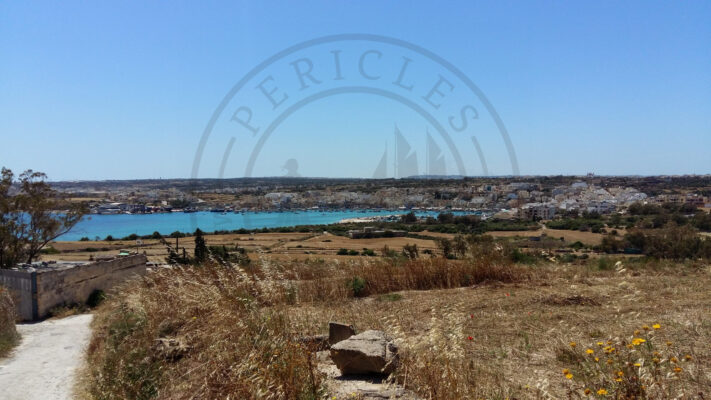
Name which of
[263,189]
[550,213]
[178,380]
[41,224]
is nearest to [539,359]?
[178,380]

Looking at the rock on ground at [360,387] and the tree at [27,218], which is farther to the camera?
the tree at [27,218]

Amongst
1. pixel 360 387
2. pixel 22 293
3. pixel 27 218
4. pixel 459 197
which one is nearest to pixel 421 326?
pixel 360 387

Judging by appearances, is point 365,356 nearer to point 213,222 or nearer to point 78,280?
point 78,280

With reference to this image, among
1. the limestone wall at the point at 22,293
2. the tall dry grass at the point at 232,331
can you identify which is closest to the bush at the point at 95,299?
the limestone wall at the point at 22,293

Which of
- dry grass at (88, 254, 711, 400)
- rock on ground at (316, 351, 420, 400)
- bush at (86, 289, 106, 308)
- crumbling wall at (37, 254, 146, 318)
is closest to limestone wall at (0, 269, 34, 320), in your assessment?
crumbling wall at (37, 254, 146, 318)

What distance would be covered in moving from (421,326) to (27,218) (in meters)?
21.2

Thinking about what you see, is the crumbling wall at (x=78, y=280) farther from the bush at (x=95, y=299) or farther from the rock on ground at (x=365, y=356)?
the rock on ground at (x=365, y=356)

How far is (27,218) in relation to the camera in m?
19.6

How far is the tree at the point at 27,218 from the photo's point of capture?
18.4 metres

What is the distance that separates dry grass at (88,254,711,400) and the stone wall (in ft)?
18.2

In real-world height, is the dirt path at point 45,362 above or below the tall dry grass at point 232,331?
below

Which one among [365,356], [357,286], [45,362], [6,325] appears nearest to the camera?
[365,356]

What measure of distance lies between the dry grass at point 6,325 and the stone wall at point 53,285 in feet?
1.78

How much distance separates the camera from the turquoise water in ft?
222
